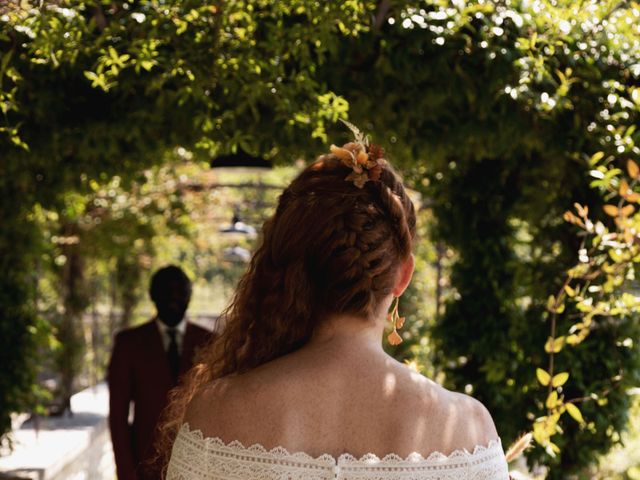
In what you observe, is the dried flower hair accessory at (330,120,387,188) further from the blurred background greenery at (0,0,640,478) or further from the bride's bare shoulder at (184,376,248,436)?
the blurred background greenery at (0,0,640,478)

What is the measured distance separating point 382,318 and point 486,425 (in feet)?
1.08

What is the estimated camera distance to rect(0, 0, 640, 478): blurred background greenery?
11.7 ft

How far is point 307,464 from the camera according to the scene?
6.22ft

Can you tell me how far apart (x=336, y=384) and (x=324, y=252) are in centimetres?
27

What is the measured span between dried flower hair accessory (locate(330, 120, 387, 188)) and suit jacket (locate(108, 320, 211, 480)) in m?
2.49

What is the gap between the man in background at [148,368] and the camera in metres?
4.45

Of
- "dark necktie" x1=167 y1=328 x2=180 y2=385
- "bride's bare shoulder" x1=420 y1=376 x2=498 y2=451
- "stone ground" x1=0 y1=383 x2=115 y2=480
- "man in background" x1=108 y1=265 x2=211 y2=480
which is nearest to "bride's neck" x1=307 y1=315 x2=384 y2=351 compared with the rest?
"bride's bare shoulder" x1=420 y1=376 x2=498 y2=451

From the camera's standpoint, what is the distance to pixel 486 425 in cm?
205

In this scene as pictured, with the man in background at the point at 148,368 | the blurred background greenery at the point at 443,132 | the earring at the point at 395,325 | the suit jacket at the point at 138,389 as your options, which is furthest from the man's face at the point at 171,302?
the earring at the point at 395,325

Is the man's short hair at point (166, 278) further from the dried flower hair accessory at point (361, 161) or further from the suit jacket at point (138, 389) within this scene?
the dried flower hair accessory at point (361, 161)

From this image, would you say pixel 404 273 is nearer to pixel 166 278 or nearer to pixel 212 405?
pixel 212 405

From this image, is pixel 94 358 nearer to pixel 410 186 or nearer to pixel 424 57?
pixel 410 186

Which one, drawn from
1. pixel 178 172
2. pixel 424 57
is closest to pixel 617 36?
pixel 424 57

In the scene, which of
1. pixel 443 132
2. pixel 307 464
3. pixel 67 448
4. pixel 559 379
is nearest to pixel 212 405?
pixel 307 464
